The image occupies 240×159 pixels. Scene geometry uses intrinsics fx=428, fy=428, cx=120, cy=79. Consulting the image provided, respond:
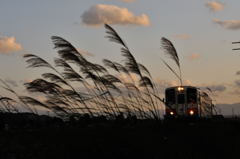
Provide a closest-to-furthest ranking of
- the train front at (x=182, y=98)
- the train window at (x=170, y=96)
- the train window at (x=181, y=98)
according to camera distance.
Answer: the train front at (x=182, y=98) → the train window at (x=181, y=98) → the train window at (x=170, y=96)

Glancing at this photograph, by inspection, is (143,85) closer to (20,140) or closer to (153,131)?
(153,131)

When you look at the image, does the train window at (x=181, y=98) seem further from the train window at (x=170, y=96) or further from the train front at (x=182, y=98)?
the train window at (x=170, y=96)

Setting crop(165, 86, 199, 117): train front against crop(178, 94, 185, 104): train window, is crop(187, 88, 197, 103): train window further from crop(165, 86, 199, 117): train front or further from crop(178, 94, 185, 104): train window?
crop(178, 94, 185, 104): train window

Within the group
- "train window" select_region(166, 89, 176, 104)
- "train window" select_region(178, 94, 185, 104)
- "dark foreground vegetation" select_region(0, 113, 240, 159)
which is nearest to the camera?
"dark foreground vegetation" select_region(0, 113, 240, 159)

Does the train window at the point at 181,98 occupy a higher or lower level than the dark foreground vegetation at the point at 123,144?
higher

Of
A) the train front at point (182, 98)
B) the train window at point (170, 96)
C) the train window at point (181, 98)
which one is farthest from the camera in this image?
the train window at point (170, 96)

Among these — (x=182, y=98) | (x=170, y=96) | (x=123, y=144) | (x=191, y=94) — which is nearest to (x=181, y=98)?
(x=182, y=98)

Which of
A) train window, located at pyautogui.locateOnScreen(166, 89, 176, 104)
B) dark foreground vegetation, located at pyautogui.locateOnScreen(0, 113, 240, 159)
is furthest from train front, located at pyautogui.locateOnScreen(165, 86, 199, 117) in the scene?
dark foreground vegetation, located at pyautogui.locateOnScreen(0, 113, 240, 159)

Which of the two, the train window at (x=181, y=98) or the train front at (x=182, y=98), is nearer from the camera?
the train front at (x=182, y=98)

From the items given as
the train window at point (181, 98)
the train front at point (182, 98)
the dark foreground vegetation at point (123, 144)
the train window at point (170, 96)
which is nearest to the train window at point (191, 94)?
the train front at point (182, 98)

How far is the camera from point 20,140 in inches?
221

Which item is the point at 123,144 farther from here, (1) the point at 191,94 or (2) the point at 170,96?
(2) the point at 170,96

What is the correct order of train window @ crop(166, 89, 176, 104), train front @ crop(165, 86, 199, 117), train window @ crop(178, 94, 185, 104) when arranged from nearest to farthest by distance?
train front @ crop(165, 86, 199, 117) < train window @ crop(178, 94, 185, 104) < train window @ crop(166, 89, 176, 104)

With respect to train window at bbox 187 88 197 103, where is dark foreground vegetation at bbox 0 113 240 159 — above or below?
below
